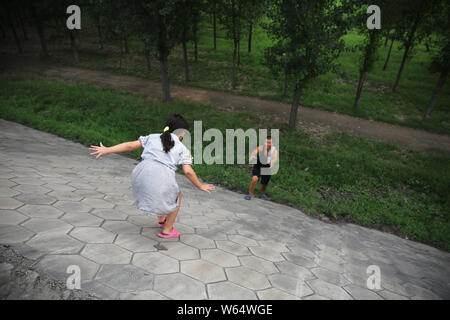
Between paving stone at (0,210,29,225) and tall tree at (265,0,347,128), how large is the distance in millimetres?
10147

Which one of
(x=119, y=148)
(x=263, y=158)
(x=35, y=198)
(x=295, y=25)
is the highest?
(x=295, y=25)

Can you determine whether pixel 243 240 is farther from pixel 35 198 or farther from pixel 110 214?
pixel 35 198

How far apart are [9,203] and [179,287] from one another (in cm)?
277

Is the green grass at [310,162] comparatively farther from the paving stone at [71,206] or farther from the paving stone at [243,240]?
the paving stone at [71,206]

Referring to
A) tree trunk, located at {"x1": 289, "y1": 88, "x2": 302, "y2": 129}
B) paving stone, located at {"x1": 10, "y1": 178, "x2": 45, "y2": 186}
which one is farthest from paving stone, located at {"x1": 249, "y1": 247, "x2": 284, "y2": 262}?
tree trunk, located at {"x1": 289, "y1": 88, "x2": 302, "y2": 129}

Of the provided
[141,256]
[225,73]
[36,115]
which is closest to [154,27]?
[36,115]

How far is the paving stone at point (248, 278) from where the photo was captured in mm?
2781

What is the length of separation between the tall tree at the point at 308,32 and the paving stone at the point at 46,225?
391 inches

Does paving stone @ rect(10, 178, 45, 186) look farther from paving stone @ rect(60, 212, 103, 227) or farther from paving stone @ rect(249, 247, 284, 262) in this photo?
paving stone @ rect(249, 247, 284, 262)

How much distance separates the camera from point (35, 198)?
3830 millimetres

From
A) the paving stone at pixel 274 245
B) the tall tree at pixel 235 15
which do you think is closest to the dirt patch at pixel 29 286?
the paving stone at pixel 274 245

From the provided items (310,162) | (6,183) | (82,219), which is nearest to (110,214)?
(82,219)

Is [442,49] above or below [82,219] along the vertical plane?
above
